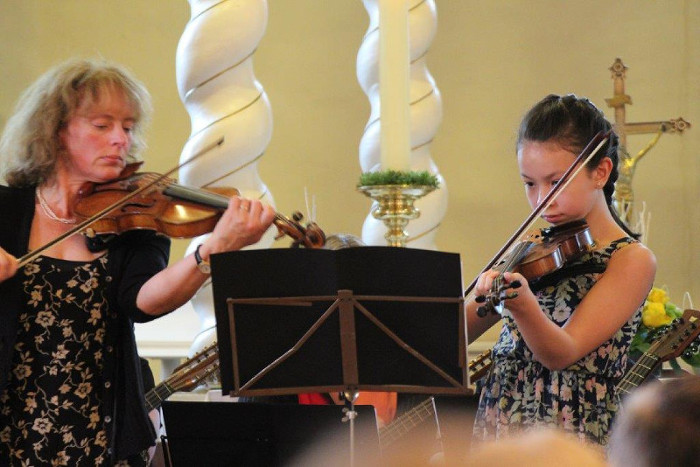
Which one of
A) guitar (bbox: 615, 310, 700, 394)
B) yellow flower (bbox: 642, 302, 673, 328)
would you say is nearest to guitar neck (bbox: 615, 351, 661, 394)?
guitar (bbox: 615, 310, 700, 394)

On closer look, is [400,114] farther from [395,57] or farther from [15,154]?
[15,154]

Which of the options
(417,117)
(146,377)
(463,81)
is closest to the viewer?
(146,377)

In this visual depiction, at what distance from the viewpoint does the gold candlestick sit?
2.61m

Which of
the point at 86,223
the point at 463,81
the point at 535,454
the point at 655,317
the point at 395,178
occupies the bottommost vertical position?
the point at 535,454

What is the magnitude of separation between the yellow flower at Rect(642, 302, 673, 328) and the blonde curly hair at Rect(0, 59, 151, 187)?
4.89 feet

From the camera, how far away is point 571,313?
208 centimetres

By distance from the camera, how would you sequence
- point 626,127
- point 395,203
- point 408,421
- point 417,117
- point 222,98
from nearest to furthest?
point 408,421 → point 395,203 → point 222,98 → point 417,117 → point 626,127

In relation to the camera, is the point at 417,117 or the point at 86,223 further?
the point at 417,117

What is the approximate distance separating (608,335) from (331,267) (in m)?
0.56

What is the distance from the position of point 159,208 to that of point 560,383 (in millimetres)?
962

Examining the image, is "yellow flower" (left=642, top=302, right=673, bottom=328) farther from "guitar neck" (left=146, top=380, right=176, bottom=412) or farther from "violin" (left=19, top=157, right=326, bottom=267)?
"guitar neck" (left=146, top=380, right=176, bottom=412)

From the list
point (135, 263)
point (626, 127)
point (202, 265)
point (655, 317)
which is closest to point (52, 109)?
point (135, 263)

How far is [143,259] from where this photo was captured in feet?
7.30

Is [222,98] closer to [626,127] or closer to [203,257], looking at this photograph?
[203,257]
